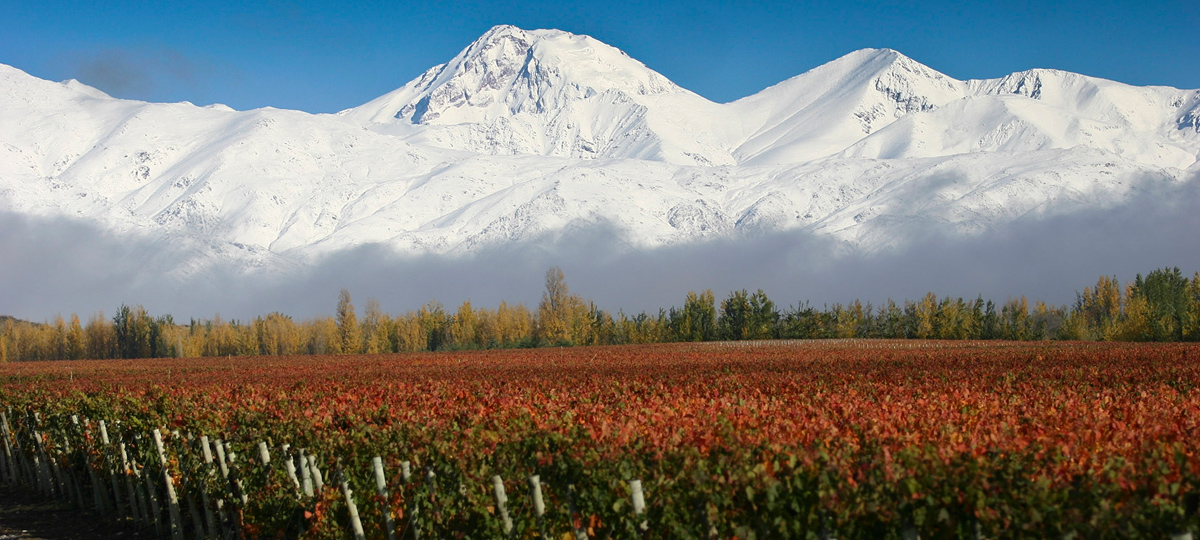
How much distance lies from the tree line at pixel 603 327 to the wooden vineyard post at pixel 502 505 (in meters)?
89.6

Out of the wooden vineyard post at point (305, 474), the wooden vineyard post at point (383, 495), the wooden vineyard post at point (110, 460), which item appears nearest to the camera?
the wooden vineyard post at point (383, 495)

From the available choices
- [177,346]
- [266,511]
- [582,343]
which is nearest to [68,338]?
[177,346]

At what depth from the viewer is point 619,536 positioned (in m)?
6.61

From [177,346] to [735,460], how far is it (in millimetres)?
140268

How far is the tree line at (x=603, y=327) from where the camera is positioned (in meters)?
102

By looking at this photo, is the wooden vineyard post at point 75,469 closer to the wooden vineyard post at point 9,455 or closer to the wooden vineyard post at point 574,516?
the wooden vineyard post at point 9,455

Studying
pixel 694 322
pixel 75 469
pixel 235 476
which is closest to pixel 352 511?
pixel 235 476

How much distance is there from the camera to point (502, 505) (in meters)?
7.16

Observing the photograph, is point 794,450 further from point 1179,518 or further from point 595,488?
point 1179,518

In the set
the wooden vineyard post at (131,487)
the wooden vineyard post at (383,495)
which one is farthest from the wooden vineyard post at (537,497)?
the wooden vineyard post at (131,487)

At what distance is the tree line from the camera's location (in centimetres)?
10150

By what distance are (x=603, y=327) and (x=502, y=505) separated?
112m

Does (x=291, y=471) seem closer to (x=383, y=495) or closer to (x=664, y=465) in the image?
(x=383, y=495)

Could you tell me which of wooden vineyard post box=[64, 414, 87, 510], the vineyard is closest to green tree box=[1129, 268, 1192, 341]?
the vineyard
